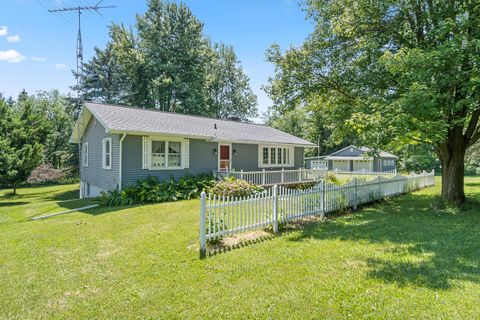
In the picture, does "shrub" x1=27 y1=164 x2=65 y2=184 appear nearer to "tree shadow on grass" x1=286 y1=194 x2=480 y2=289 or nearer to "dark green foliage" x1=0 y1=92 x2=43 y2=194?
"dark green foliage" x1=0 y1=92 x2=43 y2=194

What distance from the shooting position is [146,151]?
13141 millimetres

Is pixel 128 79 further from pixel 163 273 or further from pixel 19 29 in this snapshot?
pixel 163 273

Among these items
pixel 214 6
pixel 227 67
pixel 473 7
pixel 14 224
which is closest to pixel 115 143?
pixel 14 224

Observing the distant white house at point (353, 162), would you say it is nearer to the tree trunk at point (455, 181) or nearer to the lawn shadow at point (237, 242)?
the tree trunk at point (455, 181)

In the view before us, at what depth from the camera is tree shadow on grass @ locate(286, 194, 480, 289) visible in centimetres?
457

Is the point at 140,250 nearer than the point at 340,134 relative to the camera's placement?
Yes

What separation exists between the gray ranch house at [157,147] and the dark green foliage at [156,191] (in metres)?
0.56

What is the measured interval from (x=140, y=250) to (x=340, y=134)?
34.4ft

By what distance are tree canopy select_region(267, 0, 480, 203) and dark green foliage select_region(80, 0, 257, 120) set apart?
67.8 feet

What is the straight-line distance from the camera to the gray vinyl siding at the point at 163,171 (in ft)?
41.3

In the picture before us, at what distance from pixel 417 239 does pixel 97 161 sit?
14.5m

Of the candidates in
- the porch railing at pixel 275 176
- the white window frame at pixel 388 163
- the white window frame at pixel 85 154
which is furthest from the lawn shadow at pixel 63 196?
the white window frame at pixel 388 163

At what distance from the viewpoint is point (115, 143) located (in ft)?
42.3

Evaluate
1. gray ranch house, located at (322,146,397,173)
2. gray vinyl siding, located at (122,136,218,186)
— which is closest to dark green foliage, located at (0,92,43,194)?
gray vinyl siding, located at (122,136,218,186)
